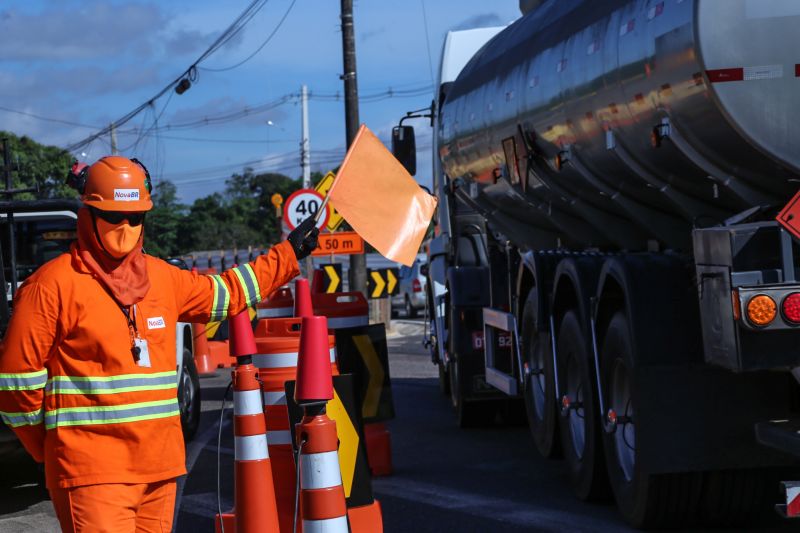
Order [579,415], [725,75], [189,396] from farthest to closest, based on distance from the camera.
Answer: [189,396] → [579,415] → [725,75]

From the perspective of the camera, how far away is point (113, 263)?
15.9 feet

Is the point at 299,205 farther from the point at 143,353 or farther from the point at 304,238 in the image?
the point at 143,353

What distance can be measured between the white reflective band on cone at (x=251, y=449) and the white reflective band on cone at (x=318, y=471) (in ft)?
5.06

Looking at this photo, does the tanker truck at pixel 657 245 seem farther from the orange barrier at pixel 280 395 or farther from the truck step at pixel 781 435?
the orange barrier at pixel 280 395

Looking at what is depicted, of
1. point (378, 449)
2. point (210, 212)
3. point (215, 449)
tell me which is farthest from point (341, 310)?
point (210, 212)

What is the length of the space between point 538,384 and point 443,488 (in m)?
1.75

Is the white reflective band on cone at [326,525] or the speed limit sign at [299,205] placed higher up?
the speed limit sign at [299,205]

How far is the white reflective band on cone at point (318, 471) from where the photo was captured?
5289 millimetres

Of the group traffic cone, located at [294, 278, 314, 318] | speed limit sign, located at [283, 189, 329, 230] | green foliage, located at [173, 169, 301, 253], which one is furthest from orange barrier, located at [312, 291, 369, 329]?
green foliage, located at [173, 169, 301, 253]

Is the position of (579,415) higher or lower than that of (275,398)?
lower

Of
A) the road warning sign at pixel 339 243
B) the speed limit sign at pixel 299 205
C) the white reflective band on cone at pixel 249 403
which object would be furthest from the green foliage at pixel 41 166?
the white reflective band on cone at pixel 249 403

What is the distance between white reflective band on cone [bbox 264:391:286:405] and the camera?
293 inches

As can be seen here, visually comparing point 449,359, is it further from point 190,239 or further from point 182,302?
point 190,239

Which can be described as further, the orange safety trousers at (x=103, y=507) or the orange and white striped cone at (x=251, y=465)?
the orange and white striped cone at (x=251, y=465)
